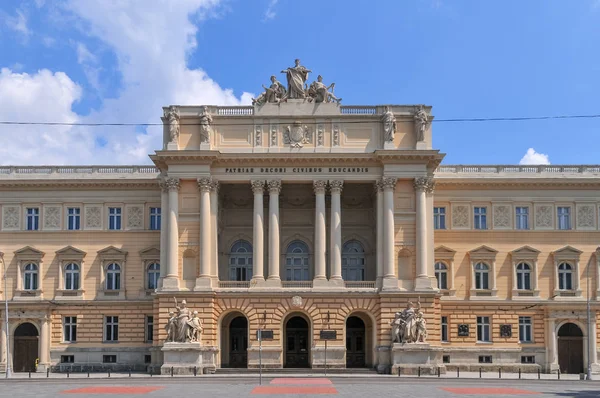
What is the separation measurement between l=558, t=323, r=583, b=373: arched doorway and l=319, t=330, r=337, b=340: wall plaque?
1793 cm

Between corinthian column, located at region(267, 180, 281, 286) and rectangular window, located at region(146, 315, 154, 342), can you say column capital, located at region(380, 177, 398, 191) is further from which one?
rectangular window, located at region(146, 315, 154, 342)

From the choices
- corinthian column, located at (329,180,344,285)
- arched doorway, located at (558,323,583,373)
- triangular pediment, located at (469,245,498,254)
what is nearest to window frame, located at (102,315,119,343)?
corinthian column, located at (329,180,344,285)

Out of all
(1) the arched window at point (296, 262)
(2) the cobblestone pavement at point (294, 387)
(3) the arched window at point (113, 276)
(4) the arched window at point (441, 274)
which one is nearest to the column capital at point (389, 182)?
(4) the arched window at point (441, 274)

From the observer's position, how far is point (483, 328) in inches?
2655

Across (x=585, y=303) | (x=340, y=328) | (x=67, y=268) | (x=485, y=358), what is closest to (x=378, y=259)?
(x=340, y=328)

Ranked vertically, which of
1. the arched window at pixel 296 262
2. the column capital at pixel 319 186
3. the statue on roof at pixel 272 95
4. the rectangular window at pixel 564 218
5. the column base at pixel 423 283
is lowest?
the column base at pixel 423 283

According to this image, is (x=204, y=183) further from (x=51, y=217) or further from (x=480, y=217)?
(x=480, y=217)

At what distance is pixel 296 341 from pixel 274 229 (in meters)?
9.63

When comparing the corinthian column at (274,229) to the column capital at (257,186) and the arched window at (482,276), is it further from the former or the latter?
the arched window at (482,276)

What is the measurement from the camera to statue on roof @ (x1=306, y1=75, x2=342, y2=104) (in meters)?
64.9

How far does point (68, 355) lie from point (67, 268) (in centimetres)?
678

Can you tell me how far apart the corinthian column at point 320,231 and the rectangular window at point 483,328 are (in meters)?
13.4

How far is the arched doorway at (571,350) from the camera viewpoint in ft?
217

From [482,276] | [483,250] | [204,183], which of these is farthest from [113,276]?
[483,250]
